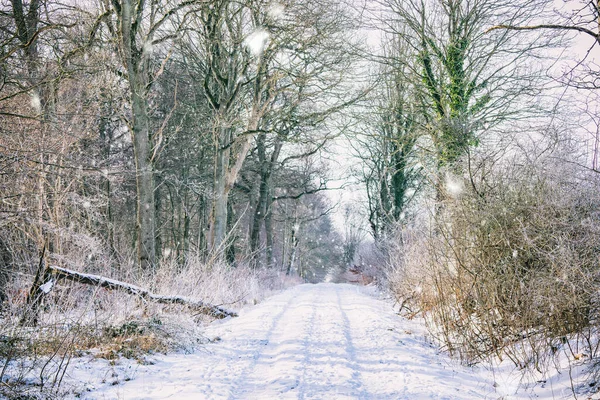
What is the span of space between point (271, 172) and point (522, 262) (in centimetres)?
1517

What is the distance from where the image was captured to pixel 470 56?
465 inches

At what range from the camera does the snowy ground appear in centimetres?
403

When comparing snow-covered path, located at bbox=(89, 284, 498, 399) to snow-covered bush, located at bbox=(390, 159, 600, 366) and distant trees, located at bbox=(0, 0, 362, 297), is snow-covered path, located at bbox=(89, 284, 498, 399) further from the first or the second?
distant trees, located at bbox=(0, 0, 362, 297)

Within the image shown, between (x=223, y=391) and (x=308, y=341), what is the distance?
2180 mm

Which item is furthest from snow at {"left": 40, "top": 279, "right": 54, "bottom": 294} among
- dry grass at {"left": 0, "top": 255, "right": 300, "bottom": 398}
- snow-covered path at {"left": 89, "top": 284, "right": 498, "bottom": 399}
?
snow-covered path at {"left": 89, "top": 284, "right": 498, "bottom": 399}

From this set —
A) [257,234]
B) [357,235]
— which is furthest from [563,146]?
[357,235]

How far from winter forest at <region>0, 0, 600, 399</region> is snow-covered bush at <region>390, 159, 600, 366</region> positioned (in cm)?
3

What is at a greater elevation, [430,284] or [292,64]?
[292,64]

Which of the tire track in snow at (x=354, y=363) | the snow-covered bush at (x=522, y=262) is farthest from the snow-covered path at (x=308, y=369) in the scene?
the snow-covered bush at (x=522, y=262)

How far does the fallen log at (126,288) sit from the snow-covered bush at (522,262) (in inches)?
175

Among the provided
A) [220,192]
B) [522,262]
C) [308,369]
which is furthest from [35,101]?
[522,262]

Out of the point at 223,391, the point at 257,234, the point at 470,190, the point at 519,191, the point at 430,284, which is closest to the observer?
the point at 223,391

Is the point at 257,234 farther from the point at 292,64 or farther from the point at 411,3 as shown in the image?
the point at 411,3

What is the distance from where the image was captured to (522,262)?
16.7ft
